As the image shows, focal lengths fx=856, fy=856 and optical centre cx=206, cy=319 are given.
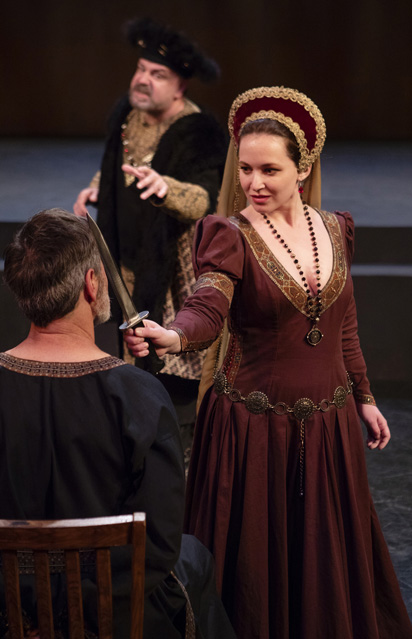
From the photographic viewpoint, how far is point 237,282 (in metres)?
2.16

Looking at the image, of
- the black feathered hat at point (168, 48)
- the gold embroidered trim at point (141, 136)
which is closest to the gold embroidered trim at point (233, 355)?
the gold embroidered trim at point (141, 136)

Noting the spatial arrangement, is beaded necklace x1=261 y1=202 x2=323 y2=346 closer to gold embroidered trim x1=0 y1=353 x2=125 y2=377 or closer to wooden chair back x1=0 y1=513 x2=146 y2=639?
gold embroidered trim x1=0 y1=353 x2=125 y2=377

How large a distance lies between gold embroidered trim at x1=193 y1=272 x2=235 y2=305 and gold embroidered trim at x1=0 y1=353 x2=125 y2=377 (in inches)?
19.0

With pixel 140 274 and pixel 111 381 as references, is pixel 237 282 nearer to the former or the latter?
pixel 111 381

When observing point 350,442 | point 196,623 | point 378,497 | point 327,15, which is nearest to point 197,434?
point 350,442

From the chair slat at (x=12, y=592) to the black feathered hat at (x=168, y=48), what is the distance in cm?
266

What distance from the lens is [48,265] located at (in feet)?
5.25

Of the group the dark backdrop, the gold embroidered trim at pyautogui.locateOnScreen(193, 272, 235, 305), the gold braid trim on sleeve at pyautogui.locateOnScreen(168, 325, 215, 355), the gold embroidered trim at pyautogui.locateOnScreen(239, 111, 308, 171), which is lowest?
the gold braid trim on sleeve at pyautogui.locateOnScreen(168, 325, 215, 355)

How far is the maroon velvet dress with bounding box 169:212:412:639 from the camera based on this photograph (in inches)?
84.6

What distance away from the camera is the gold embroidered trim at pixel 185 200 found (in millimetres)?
3309

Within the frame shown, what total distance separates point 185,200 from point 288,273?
132 centimetres

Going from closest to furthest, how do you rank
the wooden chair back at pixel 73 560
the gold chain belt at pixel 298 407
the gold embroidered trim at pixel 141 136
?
the wooden chair back at pixel 73 560
the gold chain belt at pixel 298 407
the gold embroidered trim at pixel 141 136

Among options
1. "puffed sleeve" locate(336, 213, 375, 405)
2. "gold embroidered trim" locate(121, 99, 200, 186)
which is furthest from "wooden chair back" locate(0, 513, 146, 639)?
"gold embroidered trim" locate(121, 99, 200, 186)

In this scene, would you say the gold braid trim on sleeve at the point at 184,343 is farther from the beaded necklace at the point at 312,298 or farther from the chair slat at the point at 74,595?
the chair slat at the point at 74,595
